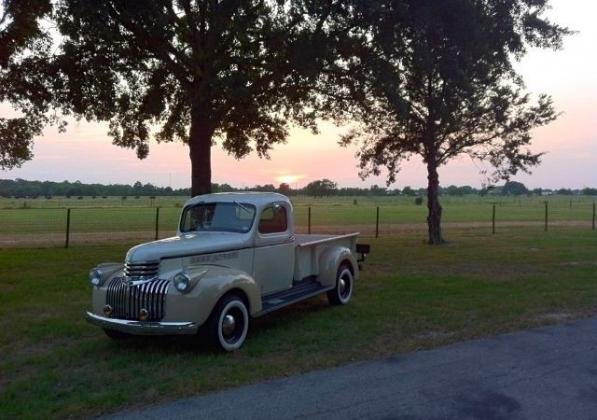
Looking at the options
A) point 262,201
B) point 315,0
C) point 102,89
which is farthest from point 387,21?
point 102,89

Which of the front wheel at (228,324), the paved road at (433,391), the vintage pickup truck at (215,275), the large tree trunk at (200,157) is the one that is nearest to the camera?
the paved road at (433,391)

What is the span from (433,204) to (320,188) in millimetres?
123715

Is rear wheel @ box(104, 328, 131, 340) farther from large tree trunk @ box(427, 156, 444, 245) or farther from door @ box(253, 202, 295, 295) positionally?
large tree trunk @ box(427, 156, 444, 245)

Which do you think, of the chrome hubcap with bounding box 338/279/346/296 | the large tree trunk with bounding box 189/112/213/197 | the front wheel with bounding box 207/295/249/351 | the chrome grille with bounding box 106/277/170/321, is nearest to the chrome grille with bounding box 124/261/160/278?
the chrome grille with bounding box 106/277/170/321

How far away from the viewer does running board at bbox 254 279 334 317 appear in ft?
25.1

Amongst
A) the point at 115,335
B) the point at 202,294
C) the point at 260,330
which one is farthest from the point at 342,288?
the point at 115,335

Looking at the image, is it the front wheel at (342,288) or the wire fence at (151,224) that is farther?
the wire fence at (151,224)

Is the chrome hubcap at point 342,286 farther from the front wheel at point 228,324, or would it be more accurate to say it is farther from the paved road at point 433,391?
the paved road at point 433,391

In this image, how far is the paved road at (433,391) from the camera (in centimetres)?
471

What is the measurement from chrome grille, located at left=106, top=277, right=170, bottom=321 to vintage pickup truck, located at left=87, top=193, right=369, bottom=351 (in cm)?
1

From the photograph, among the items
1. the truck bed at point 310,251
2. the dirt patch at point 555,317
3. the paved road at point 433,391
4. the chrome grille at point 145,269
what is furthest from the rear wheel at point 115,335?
the dirt patch at point 555,317

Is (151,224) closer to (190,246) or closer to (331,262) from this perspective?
(331,262)

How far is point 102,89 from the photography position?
1642 cm

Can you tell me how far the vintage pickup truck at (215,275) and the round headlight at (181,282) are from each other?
1 centimetres
